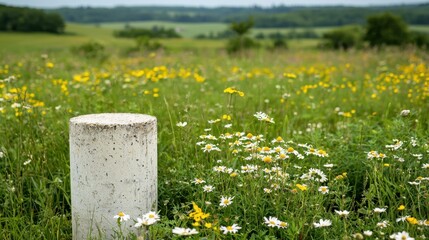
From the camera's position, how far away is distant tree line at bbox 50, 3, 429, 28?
6769 centimetres

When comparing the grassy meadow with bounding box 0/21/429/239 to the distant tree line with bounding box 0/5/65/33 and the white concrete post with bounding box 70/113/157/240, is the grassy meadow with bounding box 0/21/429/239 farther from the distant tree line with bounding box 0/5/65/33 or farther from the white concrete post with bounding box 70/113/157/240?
the distant tree line with bounding box 0/5/65/33

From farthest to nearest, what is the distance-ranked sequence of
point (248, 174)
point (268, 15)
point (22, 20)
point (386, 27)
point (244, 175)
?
point (268, 15)
point (22, 20)
point (386, 27)
point (244, 175)
point (248, 174)

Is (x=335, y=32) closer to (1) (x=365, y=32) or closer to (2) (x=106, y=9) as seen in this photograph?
(1) (x=365, y=32)

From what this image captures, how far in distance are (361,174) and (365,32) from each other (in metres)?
39.5

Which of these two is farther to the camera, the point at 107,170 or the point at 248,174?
the point at 248,174

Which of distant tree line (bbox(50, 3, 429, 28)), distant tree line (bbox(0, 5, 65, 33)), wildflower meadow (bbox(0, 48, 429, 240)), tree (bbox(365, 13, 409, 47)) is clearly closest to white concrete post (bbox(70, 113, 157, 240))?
wildflower meadow (bbox(0, 48, 429, 240))

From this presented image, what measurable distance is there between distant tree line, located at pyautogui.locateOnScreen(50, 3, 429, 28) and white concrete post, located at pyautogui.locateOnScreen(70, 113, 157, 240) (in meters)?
47.2

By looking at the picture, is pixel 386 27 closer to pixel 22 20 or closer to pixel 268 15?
pixel 22 20

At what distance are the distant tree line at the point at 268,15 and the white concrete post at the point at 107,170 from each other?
155ft

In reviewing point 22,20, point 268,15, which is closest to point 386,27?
point 22,20

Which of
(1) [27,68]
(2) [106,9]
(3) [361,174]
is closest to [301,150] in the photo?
(3) [361,174]

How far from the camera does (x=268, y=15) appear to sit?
74.9m

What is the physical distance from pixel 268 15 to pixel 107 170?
7519 cm

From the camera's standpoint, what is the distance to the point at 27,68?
30.1ft
